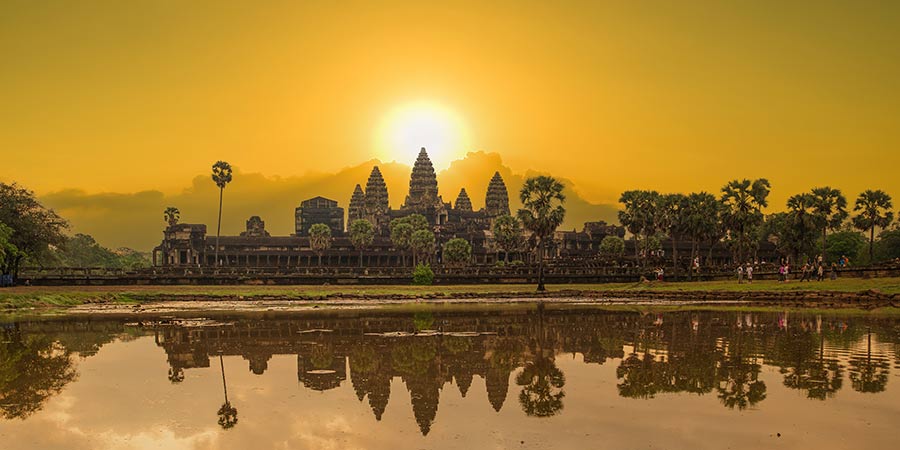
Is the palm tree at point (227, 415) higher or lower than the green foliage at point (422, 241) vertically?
lower

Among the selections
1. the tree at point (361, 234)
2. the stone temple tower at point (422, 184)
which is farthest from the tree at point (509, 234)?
the stone temple tower at point (422, 184)

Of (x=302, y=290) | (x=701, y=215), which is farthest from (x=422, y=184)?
A: (x=302, y=290)

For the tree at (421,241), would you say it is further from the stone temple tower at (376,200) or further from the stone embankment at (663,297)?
the stone temple tower at (376,200)

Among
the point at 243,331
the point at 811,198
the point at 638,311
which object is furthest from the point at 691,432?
the point at 811,198

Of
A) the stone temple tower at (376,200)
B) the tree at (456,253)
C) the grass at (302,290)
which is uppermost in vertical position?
the stone temple tower at (376,200)

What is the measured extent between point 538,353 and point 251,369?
8.11m

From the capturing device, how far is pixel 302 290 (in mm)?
67562

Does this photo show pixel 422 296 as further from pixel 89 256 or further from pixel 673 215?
pixel 89 256

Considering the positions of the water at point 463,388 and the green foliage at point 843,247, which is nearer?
the water at point 463,388

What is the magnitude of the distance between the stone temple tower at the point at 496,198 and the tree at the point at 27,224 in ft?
425

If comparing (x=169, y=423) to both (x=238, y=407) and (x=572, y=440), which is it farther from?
(x=572, y=440)

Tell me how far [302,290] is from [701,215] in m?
37.8

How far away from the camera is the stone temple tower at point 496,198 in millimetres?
194125

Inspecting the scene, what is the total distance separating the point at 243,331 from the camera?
106ft
